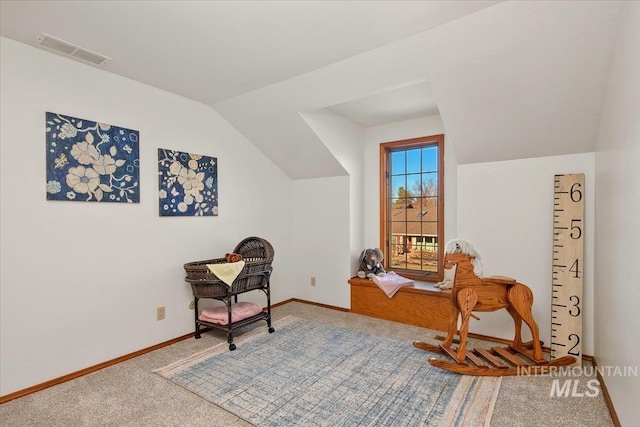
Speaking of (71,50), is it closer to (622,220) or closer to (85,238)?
(85,238)

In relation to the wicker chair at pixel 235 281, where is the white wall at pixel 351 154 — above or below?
above

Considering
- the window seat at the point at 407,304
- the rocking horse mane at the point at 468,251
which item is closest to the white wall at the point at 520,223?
the window seat at the point at 407,304

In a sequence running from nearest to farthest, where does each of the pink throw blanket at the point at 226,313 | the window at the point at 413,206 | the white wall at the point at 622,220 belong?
1. the white wall at the point at 622,220
2. the pink throw blanket at the point at 226,313
3. the window at the point at 413,206

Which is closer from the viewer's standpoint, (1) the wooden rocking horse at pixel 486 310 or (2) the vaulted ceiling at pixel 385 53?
(2) the vaulted ceiling at pixel 385 53

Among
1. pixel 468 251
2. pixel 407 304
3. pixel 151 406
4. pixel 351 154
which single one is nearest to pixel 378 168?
pixel 351 154

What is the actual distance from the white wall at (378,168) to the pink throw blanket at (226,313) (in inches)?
71.7

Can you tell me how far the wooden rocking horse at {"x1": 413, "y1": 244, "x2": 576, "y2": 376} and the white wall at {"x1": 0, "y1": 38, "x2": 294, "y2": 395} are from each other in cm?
243

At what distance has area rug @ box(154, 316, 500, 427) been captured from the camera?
1.88m

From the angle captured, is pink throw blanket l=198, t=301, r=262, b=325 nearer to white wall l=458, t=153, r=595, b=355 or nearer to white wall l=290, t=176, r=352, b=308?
white wall l=290, t=176, r=352, b=308

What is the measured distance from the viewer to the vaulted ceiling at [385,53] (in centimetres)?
185

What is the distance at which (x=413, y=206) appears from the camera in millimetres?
4012

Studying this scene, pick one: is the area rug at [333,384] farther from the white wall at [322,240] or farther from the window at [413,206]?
the window at [413,206]

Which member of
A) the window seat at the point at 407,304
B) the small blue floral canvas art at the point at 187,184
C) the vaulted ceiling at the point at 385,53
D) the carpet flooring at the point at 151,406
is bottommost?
the carpet flooring at the point at 151,406

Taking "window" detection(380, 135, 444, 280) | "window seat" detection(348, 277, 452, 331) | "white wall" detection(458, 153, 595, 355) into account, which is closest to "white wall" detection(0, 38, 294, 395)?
"window seat" detection(348, 277, 452, 331)
